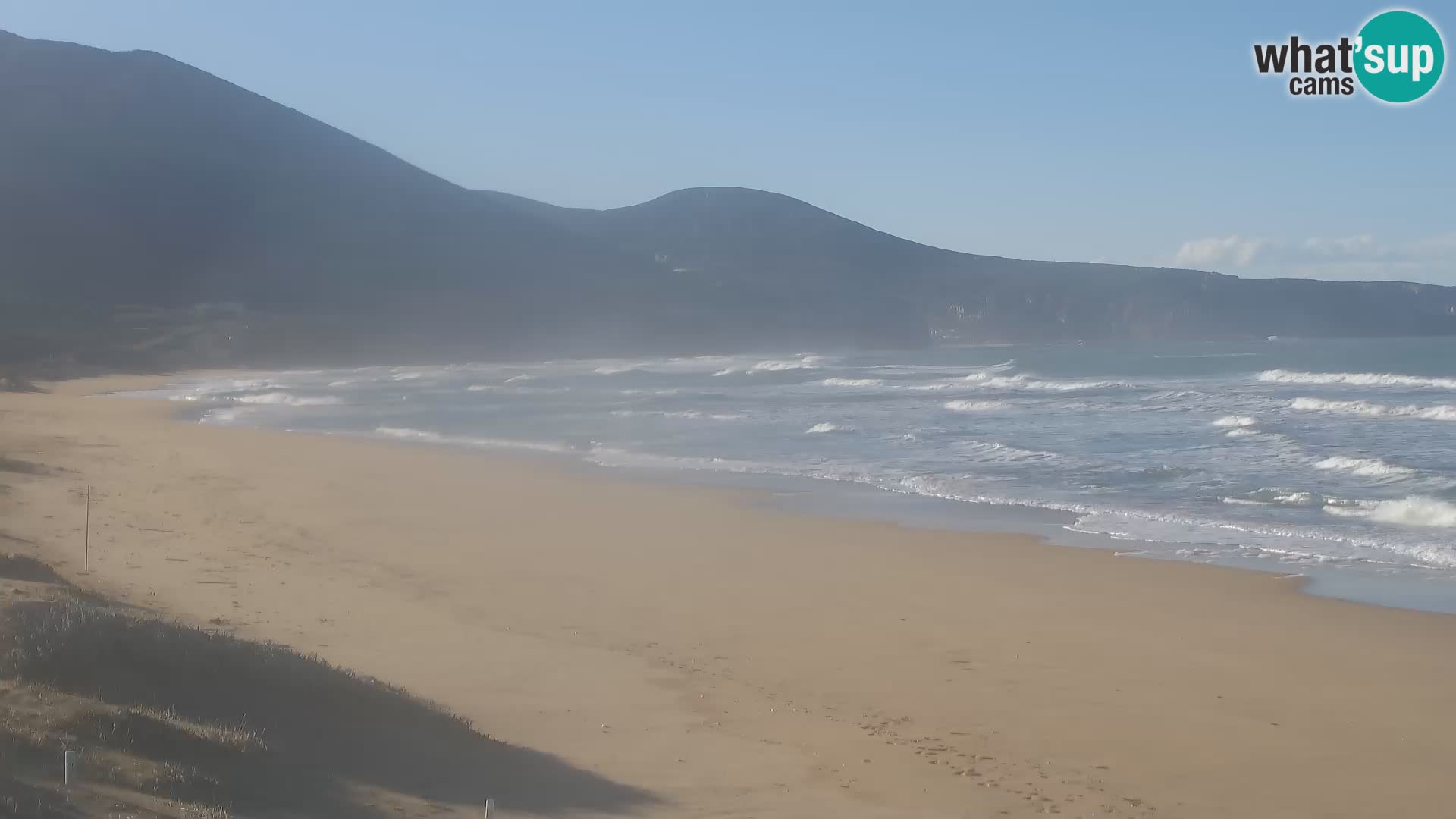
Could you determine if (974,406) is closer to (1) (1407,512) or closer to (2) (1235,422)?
(2) (1235,422)

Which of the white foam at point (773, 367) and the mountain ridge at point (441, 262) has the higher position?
the mountain ridge at point (441, 262)

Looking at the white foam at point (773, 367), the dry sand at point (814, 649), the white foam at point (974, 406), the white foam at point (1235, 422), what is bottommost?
the dry sand at point (814, 649)

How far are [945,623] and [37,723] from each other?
6.17 m

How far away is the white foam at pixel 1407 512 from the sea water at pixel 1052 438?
3 cm

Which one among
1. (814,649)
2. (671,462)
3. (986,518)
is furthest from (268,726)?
(671,462)

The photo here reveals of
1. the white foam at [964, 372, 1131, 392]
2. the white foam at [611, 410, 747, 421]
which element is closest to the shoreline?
the white foam at [611, 410, 747, 421]

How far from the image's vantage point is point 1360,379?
40531mm

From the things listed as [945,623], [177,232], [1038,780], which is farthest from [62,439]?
[177,232]

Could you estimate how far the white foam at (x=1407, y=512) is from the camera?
12445 millimetres

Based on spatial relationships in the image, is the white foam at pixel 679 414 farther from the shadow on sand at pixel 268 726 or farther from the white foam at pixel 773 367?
the white foam at pixel 773 367

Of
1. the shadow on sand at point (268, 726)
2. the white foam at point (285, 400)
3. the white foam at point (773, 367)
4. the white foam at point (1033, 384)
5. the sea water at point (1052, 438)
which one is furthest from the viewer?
the white foam at point (773, 367)

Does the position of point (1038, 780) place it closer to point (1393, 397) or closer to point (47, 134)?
point (1393, 397)

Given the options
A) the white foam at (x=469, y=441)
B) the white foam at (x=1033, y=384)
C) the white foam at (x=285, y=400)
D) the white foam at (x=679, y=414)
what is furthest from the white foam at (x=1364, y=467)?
the white foam at (x=285, y=400)

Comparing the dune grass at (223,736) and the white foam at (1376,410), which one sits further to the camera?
the white foam at (1376,410)
